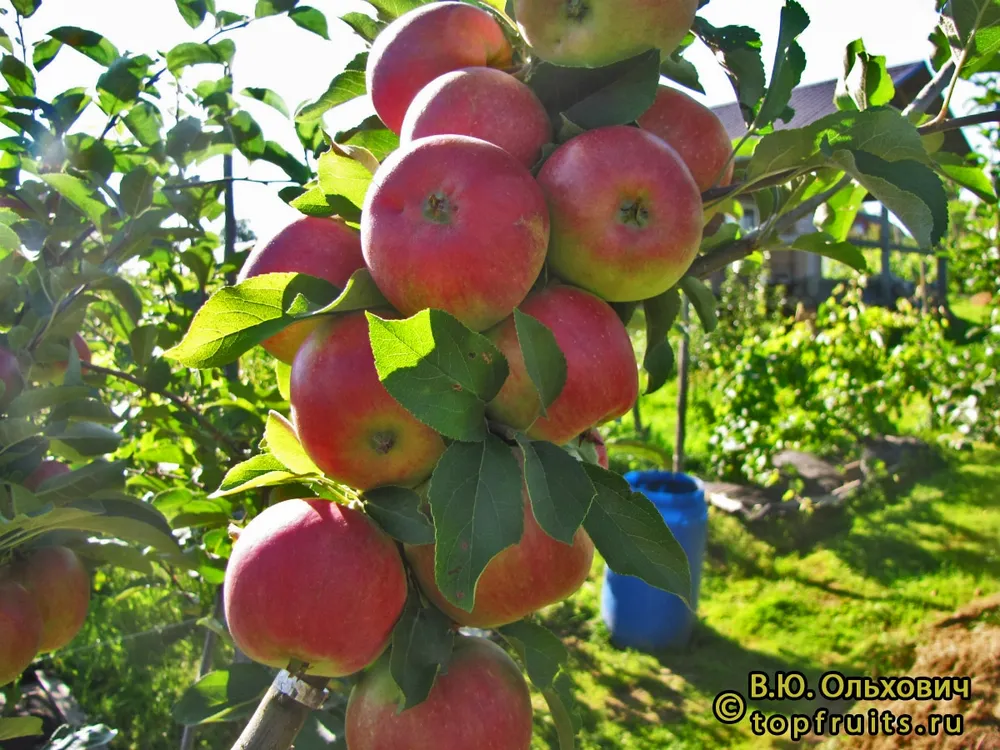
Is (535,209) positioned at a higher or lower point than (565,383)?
higher

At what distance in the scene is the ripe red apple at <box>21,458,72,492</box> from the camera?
3.47ft

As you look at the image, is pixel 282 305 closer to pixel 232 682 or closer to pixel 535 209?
pixel 535 209

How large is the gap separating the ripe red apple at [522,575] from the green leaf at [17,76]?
118cm

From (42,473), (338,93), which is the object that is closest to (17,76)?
(42,473)

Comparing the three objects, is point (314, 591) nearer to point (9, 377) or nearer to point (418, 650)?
point (418, 650)

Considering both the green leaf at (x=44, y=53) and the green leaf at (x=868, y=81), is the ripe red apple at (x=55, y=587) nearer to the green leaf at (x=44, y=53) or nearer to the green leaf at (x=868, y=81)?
the green leaf at (x=44, y=53)

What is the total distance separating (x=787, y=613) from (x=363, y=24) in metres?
3.73

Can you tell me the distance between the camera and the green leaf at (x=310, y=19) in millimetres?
1346

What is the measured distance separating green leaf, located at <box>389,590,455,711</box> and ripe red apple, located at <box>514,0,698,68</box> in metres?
0.46

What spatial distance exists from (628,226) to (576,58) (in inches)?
5.8

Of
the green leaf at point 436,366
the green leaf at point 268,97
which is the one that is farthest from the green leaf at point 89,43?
the green leaf at point 436,366

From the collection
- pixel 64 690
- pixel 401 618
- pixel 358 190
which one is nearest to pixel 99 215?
pixel 358 190

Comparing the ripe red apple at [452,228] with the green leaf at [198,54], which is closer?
the ripe red apple at [452,228]

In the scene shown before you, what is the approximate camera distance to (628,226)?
1.94ft
